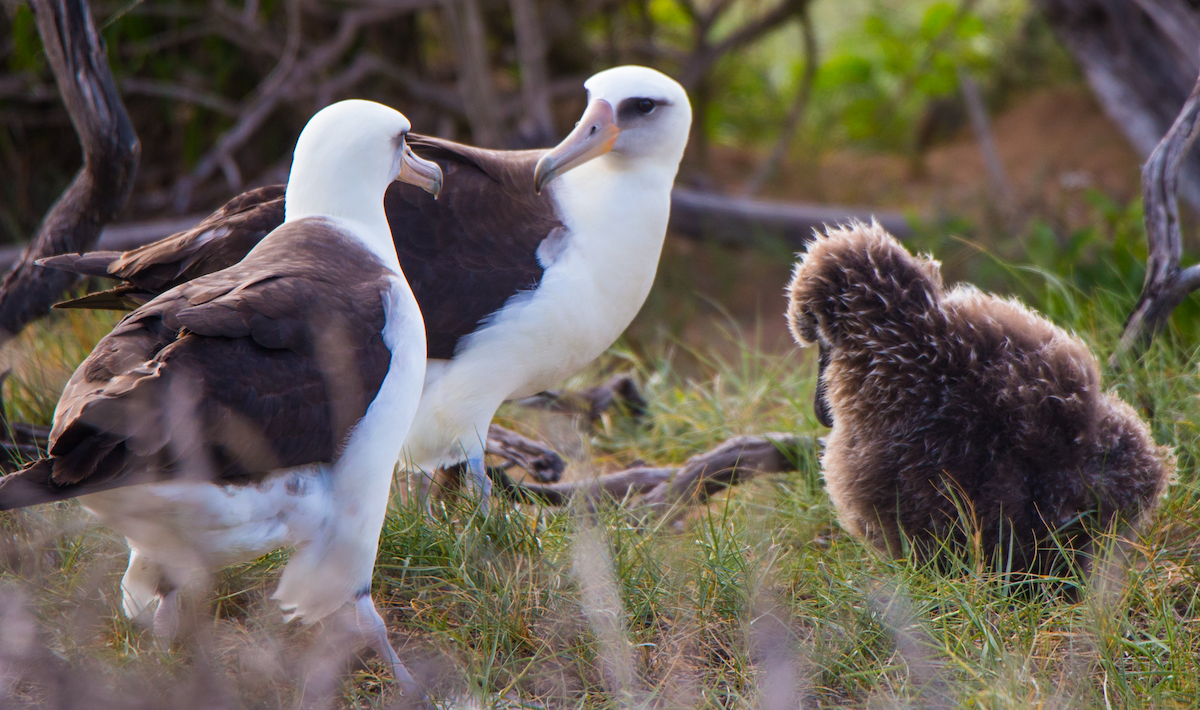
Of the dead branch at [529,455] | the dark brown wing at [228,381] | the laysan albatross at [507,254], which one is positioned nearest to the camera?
the dark brown wing at [228,381]

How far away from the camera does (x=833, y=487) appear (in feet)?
9.71

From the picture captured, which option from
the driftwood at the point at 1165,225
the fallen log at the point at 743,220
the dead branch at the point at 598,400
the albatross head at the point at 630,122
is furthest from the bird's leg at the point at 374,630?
the fallen log at the point at 743,220

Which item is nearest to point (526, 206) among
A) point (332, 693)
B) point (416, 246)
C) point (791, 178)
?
point (416, 246)

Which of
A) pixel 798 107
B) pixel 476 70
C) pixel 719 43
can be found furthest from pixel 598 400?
pixel 798 107

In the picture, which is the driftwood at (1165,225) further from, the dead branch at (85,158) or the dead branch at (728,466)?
the dead branch at (85,158)

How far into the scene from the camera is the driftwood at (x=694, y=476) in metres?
3.41

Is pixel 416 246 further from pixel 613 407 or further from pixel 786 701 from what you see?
pixel 786 701

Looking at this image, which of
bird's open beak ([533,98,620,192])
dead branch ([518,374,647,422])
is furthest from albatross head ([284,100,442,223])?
dead branch ([518,374,647,422])

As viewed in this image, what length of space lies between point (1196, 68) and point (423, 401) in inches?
155

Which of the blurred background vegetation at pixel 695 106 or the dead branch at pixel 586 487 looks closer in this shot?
the dead branch at pixel 586 487

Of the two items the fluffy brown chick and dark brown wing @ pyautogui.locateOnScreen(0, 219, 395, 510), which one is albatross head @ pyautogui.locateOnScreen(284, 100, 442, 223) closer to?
dark brown wing @ pyautogui.locateOnScreen(0, 219, 395, 510)

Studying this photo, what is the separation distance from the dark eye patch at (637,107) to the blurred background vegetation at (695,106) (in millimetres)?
1871

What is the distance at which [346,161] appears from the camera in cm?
272

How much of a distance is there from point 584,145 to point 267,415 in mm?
1476
